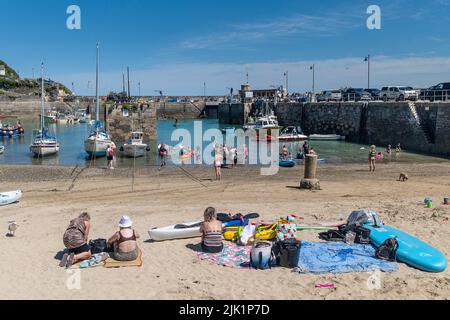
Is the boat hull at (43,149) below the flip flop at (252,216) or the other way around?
the other way around

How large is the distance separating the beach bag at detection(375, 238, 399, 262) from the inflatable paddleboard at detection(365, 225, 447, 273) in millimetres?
97

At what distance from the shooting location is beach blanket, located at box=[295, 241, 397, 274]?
28.0 feet

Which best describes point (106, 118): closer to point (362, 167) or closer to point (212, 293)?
point (362, 167)

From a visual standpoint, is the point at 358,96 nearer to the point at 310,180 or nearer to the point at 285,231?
the point at 310,180

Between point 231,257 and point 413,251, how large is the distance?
11.6ft

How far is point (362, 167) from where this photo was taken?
84.3 feet

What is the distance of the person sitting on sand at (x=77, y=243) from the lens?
8.88 meters

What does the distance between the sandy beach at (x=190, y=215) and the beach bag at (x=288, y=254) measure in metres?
0.18

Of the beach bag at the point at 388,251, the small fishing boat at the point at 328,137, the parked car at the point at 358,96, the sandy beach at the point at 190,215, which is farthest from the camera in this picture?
the parked car at the point at 358,96

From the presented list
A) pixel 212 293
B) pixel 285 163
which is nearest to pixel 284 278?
pixel 212 293

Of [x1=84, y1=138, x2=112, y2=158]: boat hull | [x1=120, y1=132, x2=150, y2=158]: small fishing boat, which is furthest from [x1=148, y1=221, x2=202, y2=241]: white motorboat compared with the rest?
[x1=84, y1=138, x2=112, y2=158]: boat hull

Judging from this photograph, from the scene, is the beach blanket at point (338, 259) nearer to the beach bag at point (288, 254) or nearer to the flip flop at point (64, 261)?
the beach bag at point (288, 254)

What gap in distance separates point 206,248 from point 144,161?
70.9ft

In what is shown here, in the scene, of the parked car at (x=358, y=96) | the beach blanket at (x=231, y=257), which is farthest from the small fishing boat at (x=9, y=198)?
the parked car at (x=358, y=96)
